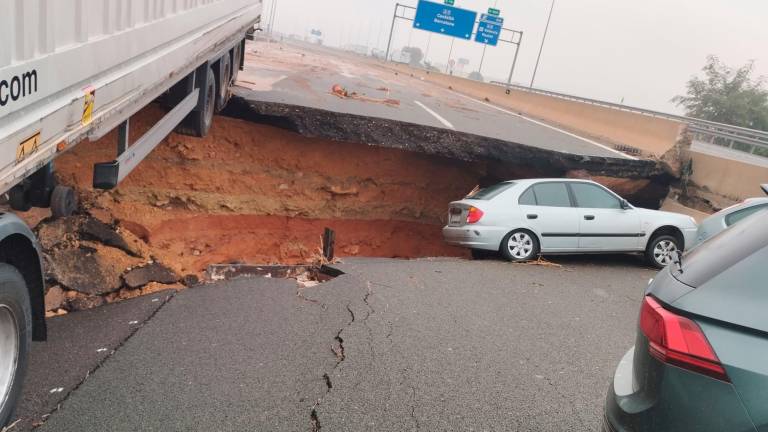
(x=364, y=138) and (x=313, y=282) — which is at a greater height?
(x=364, y=138)

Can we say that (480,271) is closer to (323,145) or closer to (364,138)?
(364,138)

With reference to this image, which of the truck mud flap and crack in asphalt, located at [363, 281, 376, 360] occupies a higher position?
the truck mud flap

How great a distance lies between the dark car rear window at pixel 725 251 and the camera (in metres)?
2.40

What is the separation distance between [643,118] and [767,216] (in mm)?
13011

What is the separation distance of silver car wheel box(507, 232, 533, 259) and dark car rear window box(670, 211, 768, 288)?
21.3ft

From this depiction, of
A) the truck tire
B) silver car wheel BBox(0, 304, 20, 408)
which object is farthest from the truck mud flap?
silver car wheel BBox(0, 304, 20, 408)

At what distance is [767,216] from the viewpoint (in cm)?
262

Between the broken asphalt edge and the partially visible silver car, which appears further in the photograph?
the broken asphalt edge

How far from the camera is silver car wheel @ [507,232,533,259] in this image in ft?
30.6

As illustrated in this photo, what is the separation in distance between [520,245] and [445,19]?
35544mm

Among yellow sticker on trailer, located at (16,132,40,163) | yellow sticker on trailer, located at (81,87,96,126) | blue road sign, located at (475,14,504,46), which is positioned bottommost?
yellow sticker on trailer, located at (16,132,40,163)

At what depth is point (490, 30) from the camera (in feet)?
137

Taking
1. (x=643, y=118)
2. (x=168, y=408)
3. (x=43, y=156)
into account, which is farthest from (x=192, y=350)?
(x=643, y=118)

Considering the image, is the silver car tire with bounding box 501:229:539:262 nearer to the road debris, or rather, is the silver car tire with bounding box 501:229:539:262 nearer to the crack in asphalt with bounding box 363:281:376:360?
the crack in asphalt with bounding box 363:281:376:360
